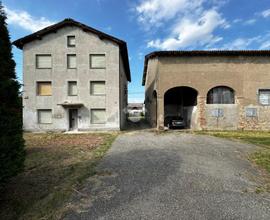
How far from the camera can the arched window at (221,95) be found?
59.4 ft

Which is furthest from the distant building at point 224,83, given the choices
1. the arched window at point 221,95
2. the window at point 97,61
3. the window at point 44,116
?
the window at point 44,116

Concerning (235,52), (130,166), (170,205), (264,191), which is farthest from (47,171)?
(235,52)

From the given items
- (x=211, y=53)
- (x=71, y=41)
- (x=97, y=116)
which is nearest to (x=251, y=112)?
(x=211, y=53)

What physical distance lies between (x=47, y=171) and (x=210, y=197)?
5.22 m

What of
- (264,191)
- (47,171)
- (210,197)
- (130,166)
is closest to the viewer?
(210,197)

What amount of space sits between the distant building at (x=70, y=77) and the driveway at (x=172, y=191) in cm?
1099

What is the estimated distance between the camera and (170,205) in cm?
407

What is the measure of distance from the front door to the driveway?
38.4 ft

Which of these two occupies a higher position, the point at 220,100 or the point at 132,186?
the point at 220,100

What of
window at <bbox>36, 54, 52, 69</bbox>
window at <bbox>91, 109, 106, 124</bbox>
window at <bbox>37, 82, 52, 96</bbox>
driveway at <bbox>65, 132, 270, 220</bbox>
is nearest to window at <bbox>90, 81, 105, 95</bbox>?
window at <bbox>91, 109, 106, 124</bbox>

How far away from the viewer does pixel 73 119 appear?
60.2 ft

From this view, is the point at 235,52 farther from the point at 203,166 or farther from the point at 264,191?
the point at 264,191

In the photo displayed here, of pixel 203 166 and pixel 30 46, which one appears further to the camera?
pixel 30 46

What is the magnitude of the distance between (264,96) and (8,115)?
20.8 metres
